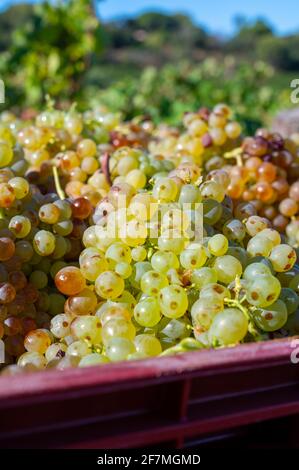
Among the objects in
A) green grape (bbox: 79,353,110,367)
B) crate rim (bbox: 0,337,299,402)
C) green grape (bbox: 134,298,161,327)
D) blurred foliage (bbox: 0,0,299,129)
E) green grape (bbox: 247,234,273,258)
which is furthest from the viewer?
blurred foliage (bbox: 0,0,299,129)

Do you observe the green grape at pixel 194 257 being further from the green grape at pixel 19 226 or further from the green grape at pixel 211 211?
the green grape at pixel 19 226

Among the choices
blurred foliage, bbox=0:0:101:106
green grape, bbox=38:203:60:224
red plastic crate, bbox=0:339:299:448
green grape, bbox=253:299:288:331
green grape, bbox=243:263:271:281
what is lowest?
red plastic crate, bbox=0:339:299:448

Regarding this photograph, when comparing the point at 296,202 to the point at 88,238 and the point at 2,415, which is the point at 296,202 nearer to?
the point at 88,238

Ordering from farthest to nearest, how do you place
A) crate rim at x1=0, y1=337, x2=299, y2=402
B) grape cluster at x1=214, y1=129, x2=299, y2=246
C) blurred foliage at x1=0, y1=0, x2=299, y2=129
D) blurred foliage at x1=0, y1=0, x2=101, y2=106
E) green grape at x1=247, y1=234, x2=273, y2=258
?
blurred foliage at x1=0, y1=0, x2=101, y2=106
blurred foliage at x1=0, y1=0, x2=299, y2=129
grape cluster at x1=214, y1=129, x2=299, y2=246
green grape at x1=247, y1=234, x2=273, y2=258
crate rim at x1=0, y1=337, x2=299, y2=402

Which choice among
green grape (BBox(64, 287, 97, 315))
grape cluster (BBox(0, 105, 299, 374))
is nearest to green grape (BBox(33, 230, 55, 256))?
grape cluster (BBox(0, 105, 299, 374))

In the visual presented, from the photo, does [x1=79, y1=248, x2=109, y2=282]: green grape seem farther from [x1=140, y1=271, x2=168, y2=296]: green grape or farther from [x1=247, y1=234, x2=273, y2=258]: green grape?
[x1=247, y1=234, x2=273, y2=258]: green grape

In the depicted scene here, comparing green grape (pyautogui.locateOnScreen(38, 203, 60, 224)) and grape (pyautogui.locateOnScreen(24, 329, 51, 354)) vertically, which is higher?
green grape (pyautogui.locateOnScreen(38, 203, 60, 224))

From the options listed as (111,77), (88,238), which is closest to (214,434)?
(88,238)

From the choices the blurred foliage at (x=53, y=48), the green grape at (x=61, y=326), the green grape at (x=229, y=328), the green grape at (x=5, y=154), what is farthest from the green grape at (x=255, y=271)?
the blurred foliage at (x=53, y=48)
